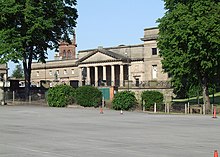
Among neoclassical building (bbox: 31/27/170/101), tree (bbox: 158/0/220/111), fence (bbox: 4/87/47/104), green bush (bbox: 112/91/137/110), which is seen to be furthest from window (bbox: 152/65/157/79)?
tree (bbox: 158/0/220/111)

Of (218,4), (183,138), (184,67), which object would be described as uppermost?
(218,4)

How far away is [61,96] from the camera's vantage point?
204 ft

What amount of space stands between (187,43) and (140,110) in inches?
426

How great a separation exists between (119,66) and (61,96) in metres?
Result: 47.0

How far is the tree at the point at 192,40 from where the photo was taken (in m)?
49.2

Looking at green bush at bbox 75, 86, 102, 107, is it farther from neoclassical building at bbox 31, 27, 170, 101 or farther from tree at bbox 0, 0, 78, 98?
neoclassical building at bbox 31, 27, 170, 101

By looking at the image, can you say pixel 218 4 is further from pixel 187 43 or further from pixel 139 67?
pixel 139 67

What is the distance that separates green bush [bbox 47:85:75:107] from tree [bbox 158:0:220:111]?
14111 mm

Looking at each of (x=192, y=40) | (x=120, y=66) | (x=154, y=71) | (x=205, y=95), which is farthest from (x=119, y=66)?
(x=192, y=40)

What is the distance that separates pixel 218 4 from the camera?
51.1 meters

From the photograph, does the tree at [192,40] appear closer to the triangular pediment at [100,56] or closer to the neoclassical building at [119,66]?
the neoclassical building at [119,66]

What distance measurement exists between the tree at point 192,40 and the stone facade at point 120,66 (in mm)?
34057

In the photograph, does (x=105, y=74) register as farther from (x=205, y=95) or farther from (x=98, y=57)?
(x=205, y=95)

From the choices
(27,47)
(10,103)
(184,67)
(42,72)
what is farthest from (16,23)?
(42,72)
